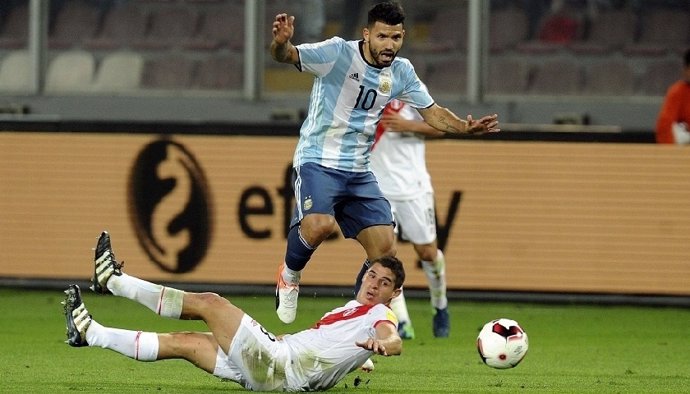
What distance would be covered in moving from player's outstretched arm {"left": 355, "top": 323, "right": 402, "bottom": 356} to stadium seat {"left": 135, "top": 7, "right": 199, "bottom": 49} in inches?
373

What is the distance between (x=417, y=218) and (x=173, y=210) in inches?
143

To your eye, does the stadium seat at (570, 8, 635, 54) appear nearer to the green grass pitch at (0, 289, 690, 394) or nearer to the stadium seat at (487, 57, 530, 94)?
the stadium seat at (487, 57, 530, 94)

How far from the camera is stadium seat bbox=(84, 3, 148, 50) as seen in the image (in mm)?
17078

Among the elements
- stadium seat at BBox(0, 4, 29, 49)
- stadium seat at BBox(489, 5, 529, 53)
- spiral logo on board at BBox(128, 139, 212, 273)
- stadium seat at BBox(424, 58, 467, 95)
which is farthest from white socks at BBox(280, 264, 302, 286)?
stadium seat at BBox(0, 4, 29, 49)

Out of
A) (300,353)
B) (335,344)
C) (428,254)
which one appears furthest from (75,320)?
(428,254)

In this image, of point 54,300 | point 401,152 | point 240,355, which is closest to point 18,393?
point 240,355

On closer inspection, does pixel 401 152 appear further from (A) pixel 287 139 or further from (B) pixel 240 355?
(B) pixel 240 355

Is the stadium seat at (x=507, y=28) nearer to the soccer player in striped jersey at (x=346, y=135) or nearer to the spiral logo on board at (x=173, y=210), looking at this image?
the spiral logo on board at (x=173, y=210)

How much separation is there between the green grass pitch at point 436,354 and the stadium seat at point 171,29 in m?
3.13

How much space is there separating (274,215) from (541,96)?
3.42 m

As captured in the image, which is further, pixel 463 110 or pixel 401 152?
pixel 463 110

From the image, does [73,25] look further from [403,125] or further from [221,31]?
[403,125]

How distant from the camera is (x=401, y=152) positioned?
41.0ft

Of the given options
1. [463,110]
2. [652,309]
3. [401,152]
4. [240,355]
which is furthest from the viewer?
[463,110]
